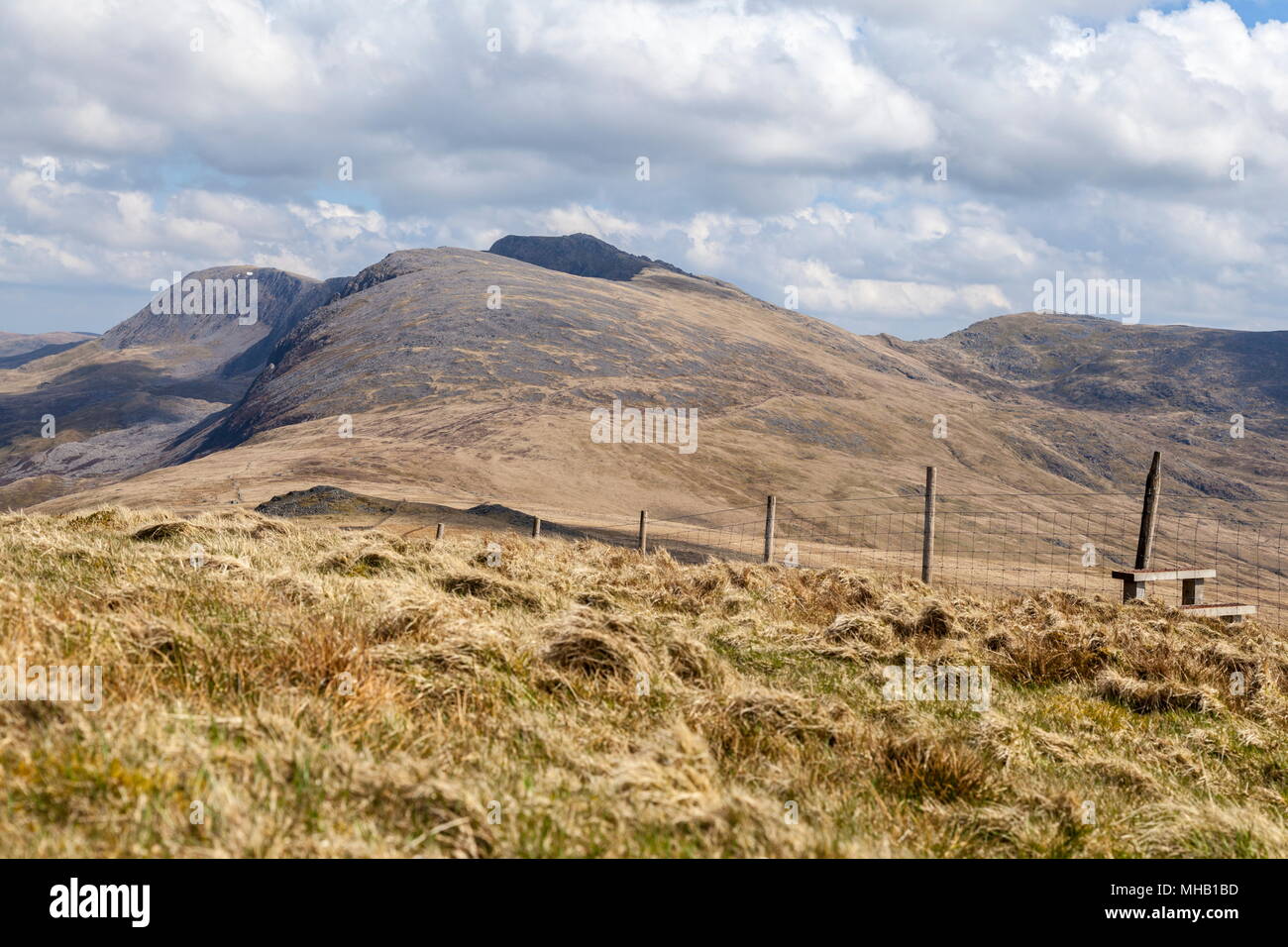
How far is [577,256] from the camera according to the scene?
594 feet

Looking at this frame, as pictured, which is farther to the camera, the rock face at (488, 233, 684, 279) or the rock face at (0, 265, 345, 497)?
the rock face at (488, 233, 684, 279)

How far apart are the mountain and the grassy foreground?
42.0m

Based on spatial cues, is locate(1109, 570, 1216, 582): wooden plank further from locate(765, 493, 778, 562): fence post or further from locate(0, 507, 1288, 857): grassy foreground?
locate(765, 493, 778, 562): fence post

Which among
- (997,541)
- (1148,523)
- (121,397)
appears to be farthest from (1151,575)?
(121,397)

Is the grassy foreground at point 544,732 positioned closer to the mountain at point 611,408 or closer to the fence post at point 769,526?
the fence post at point 769,526

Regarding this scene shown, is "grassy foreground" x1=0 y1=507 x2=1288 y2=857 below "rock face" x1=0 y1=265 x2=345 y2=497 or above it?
below

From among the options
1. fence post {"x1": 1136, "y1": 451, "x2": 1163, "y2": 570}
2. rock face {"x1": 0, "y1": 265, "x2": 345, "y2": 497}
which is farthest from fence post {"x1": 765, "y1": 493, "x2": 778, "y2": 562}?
rock face {"x1": 0, "y1": 265, "x2": 345, "y2": 497}

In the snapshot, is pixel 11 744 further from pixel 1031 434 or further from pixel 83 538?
pixel 1031 434

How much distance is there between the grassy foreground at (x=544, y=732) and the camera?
3.00 meters

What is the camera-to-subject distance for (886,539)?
53781 mm

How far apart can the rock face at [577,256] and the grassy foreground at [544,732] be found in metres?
162

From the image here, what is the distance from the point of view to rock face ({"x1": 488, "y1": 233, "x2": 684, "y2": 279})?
172 meters
